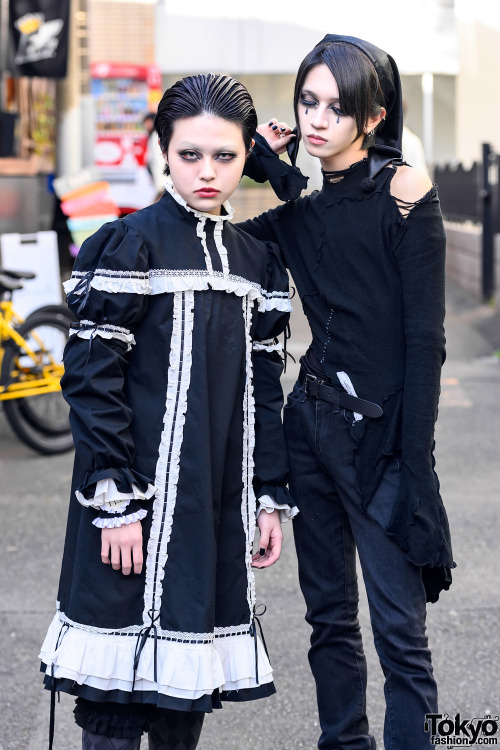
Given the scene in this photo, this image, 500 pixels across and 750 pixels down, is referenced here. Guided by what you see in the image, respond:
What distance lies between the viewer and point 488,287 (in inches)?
511

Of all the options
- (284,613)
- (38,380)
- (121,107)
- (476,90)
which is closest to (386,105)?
(284,613)

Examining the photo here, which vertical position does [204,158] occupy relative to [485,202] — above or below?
below

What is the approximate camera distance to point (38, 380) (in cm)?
673

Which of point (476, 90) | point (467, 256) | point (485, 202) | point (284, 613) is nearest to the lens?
point (284, 613)

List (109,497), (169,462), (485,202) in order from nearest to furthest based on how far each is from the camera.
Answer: (109,497), (169,462), (485,202)

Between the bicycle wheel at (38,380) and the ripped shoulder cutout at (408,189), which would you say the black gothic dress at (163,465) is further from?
the bicycle wheel at (38,380)

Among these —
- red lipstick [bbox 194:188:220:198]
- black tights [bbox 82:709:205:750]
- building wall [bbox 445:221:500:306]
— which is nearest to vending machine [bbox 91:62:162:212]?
building wall [bbox 445:221:500:306]

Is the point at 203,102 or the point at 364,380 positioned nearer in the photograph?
the point at 203,102

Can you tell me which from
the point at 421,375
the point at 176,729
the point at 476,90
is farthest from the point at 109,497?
the point at 476,90

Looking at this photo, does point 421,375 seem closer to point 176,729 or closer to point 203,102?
point 203,102

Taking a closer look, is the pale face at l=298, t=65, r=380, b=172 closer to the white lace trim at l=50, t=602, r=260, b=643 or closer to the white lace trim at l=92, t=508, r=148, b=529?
the white lace trim at l=92, t=508, r=148, b=529

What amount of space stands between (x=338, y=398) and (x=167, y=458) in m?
0.51

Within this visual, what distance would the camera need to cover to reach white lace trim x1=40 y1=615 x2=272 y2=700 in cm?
246

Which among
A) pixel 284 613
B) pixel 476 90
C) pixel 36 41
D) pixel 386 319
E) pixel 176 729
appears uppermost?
pixel 476 90
